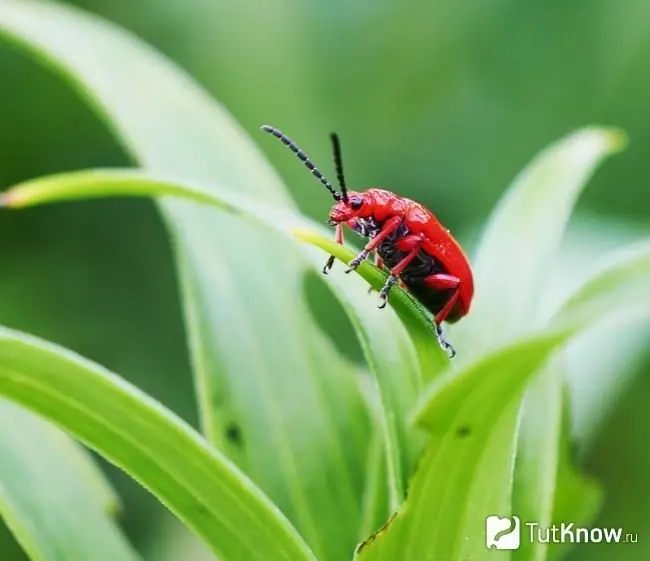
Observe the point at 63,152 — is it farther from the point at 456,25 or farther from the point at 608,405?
the point at 608,405

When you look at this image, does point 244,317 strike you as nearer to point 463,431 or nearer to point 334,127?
point 463,431

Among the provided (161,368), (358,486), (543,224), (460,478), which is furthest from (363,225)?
(161,368)

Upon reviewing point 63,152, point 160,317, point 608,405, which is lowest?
point 608,405

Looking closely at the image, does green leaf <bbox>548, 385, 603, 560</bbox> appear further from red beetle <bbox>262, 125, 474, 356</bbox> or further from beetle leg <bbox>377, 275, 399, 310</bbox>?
beetle leg <bbox>377, 275, 399, 310</bbox>

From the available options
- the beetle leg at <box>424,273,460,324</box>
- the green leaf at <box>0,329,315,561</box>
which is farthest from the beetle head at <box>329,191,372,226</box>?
the green leaf at <box>0,329,315,561</box>

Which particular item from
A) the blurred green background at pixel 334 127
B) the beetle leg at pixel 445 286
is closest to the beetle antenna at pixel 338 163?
the beetle leg at pixel 445 286

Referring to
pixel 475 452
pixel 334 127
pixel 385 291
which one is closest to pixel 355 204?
pixel 385 291
